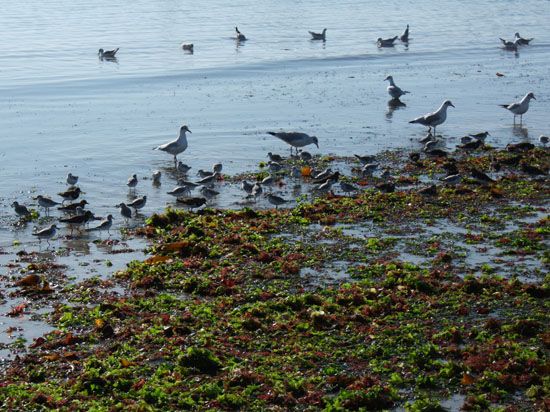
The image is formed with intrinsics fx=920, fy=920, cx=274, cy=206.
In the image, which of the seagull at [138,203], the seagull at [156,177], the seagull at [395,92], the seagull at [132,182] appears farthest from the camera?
the seagull at [395,92]

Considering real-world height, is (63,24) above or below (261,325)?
above

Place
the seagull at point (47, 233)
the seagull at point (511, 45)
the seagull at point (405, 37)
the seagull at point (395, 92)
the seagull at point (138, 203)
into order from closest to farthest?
the seagull at point (47, 233), the seagull at point (138, 203), the seagull at point (395, 92), the seagull at point (511, 45), the seagull at point (405, 37)

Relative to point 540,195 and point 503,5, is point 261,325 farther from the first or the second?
point 503,5

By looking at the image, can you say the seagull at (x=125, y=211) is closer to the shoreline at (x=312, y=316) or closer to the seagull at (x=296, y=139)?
the shoreline at (x=312, y=316)

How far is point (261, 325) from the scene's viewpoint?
1097cm

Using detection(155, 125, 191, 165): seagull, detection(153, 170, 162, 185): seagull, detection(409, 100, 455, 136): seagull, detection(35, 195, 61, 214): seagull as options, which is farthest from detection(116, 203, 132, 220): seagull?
detection(409, 100, 455, 136): seagull

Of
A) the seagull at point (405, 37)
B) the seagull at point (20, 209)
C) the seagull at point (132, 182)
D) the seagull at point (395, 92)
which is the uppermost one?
the seagull at point (405, 37)

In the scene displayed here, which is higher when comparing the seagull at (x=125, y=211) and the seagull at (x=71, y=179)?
the seagull at (x=71, y=179)

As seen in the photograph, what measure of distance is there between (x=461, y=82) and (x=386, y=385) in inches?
892

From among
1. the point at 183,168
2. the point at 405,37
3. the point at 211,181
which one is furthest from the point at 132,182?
the point at 405,37

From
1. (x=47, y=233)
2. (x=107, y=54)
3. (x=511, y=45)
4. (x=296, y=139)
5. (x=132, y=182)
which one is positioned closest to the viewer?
(x=47, y=233)

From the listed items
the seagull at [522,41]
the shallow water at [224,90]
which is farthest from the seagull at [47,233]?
the seagull at [522,41]

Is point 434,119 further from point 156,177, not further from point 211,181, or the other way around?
point 156,177

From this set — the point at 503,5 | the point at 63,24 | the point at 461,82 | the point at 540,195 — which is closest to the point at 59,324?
the point at 540,195
